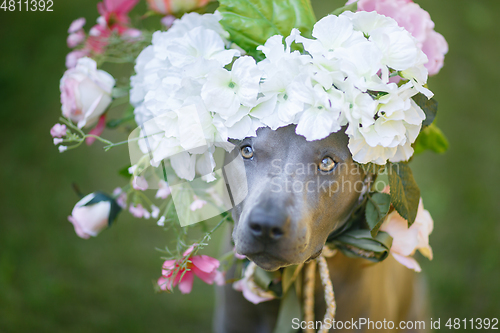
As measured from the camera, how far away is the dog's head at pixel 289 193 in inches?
43.3

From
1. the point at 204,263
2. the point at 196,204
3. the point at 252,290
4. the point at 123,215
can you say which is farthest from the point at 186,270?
the point at 123,215

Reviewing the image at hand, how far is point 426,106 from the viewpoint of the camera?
4.06 ft

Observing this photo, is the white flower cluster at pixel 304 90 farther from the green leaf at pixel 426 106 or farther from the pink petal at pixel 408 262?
the pink petal at pixel 408 262

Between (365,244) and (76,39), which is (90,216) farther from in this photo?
(365,244)

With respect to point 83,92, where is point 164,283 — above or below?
below

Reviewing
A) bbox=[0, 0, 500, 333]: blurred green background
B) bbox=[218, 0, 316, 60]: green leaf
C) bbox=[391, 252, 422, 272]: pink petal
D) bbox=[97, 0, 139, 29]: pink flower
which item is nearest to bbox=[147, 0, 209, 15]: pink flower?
bbox=[97, 0, 139, 29]: pink flower

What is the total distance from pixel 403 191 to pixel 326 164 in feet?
0.85

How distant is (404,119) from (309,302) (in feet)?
2.51

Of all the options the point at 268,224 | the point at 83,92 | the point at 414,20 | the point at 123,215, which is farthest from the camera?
the point at 123,215

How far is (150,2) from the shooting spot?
1.60 metres

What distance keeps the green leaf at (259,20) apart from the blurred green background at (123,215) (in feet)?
4.80

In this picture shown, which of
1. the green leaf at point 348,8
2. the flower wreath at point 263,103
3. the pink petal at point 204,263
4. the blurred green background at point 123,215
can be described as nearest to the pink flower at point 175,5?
the flower wreath at point 263,103

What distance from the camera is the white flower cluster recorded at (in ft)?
3.58

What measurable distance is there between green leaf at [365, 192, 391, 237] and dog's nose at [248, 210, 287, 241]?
346mm
